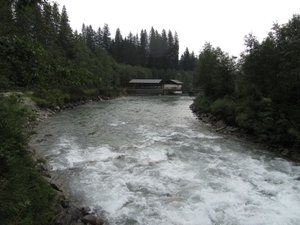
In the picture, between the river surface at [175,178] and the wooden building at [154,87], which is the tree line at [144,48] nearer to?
the wooden building at [154,87]

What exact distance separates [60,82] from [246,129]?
1052 centimetres

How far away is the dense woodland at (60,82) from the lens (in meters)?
3.21

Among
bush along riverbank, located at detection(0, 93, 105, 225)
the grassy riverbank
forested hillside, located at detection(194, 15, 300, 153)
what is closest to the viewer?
the grassy riverbank

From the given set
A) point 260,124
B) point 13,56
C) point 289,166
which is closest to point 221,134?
point 260,124

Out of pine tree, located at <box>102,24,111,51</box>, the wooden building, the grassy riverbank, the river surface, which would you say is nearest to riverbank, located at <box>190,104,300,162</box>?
the river surface

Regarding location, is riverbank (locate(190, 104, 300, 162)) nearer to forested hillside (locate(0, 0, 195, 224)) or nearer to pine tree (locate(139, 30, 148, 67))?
forested hillside (locate(0, 0, 195, 224))

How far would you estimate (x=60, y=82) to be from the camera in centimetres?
373

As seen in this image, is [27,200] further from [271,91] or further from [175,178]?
[271,91]

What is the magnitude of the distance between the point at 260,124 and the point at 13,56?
35.2 ft

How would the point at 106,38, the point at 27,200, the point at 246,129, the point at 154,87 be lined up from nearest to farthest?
the point at 27,200
the point at 246,129
the point at 154,87
the point at 106,38

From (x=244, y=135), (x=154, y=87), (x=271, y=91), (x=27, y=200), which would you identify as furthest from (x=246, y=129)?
(x=154, y=87)

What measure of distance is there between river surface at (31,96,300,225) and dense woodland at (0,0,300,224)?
1.40 m

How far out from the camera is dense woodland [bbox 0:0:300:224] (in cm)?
321

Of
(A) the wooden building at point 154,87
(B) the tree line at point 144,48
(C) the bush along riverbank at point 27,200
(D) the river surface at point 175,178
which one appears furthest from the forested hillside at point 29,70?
(B) the tree line at point 144,48
